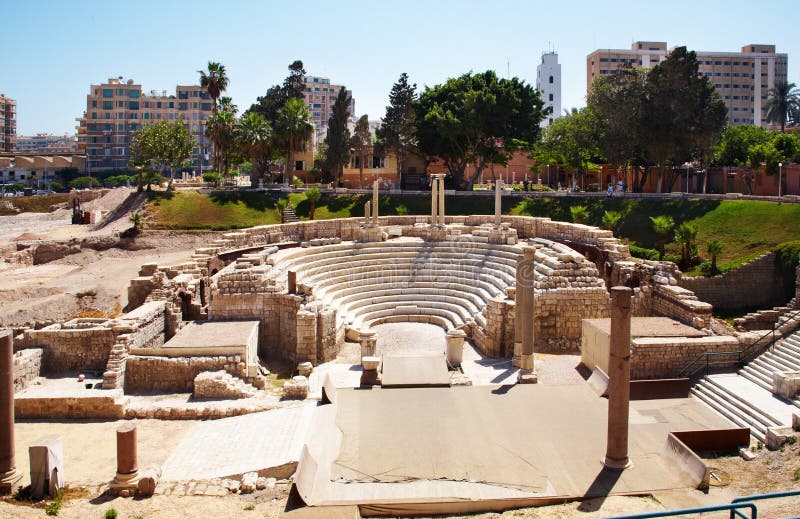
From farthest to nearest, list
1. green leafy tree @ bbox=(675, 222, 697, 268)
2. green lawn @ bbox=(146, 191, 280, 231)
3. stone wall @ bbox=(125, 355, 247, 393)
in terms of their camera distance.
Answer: green lawn @ bbox=(146, 191, 280, 231)
green leafy tree @ bbox=(675, 222, 697, 268)
stone wall @ bbox=(125, 355, 247, 393)

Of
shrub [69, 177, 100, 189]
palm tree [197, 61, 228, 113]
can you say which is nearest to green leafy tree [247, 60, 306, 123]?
palm tree [197, 61, 228, 113]

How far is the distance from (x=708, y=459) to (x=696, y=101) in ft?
117

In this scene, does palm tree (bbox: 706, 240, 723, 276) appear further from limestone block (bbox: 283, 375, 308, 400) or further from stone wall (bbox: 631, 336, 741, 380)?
limestone block (bbox: 283, 375, 308, 400)

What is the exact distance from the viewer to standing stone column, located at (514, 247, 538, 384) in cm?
2433

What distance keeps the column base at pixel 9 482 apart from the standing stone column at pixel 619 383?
Answer: 13018 mm

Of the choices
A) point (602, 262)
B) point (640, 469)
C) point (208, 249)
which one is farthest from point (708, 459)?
point (208, 249)

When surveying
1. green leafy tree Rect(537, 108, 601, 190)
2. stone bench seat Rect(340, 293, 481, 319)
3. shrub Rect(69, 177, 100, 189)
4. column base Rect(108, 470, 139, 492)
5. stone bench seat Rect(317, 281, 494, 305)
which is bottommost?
column base Rect(108, 470, 139, 492)

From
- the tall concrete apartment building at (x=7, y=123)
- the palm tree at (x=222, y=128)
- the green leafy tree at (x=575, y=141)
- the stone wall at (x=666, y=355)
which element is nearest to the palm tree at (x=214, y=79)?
the palm tree at (x=222, y=128)

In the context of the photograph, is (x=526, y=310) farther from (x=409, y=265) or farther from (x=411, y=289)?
(x=409, y=265)

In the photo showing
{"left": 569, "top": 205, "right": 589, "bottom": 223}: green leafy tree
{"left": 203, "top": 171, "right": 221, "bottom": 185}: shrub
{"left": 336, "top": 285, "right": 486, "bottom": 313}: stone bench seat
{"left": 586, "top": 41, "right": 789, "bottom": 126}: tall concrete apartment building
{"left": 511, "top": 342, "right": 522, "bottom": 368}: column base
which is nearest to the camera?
{"left": 511, "top": 342, "right": 522, "bottom": 368}: column base

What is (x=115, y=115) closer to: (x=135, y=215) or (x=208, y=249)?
(x=135, y=215)

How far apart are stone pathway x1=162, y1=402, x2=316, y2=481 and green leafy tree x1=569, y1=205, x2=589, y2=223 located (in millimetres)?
31391

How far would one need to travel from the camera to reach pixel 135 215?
5147 centimetres

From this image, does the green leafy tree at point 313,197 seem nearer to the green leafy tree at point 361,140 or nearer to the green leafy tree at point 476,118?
the green leafy tree at point 476,118
